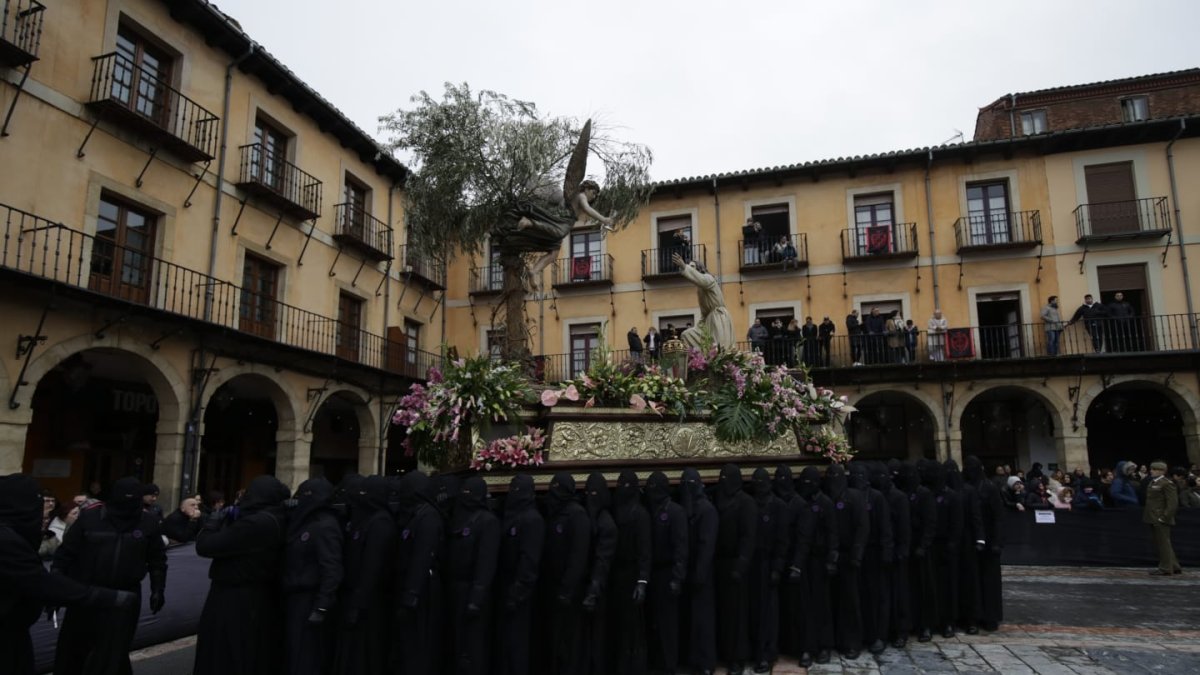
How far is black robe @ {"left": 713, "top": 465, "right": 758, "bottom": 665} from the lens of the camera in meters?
6.27

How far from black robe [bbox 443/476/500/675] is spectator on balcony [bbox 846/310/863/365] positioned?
16.0m

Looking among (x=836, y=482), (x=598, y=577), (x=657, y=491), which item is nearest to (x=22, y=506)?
(x=598, y=577)

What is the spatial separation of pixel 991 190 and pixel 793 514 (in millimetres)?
17641

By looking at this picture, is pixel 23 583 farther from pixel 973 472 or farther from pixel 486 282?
pixel 486 282

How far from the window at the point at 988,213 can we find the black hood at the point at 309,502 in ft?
63.2

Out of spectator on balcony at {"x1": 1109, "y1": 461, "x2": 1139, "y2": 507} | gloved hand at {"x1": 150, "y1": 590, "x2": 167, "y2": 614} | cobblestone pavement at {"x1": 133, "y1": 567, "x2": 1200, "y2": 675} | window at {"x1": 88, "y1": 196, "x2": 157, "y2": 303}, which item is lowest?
cobblestone pavement at {"x1": 133, "y1": 567, "x2": 1200, "y2": 675}

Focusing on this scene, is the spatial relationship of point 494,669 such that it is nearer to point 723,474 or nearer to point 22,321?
point 723,474

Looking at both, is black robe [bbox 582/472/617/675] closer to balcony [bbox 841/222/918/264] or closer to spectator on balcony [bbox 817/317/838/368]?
spectator on balcony [bbox 817/317/838/368]

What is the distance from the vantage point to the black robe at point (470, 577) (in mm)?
5488

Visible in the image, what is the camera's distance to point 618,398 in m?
7.68

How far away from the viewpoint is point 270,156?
17.1 m

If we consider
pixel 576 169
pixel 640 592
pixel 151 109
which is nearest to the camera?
pixel 640 592

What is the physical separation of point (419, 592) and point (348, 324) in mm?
14676

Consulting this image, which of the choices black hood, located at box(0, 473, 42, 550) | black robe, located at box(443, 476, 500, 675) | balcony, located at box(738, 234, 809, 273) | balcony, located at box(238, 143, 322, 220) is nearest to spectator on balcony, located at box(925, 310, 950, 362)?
balcony, located at box(738, 234, 809, 273)
